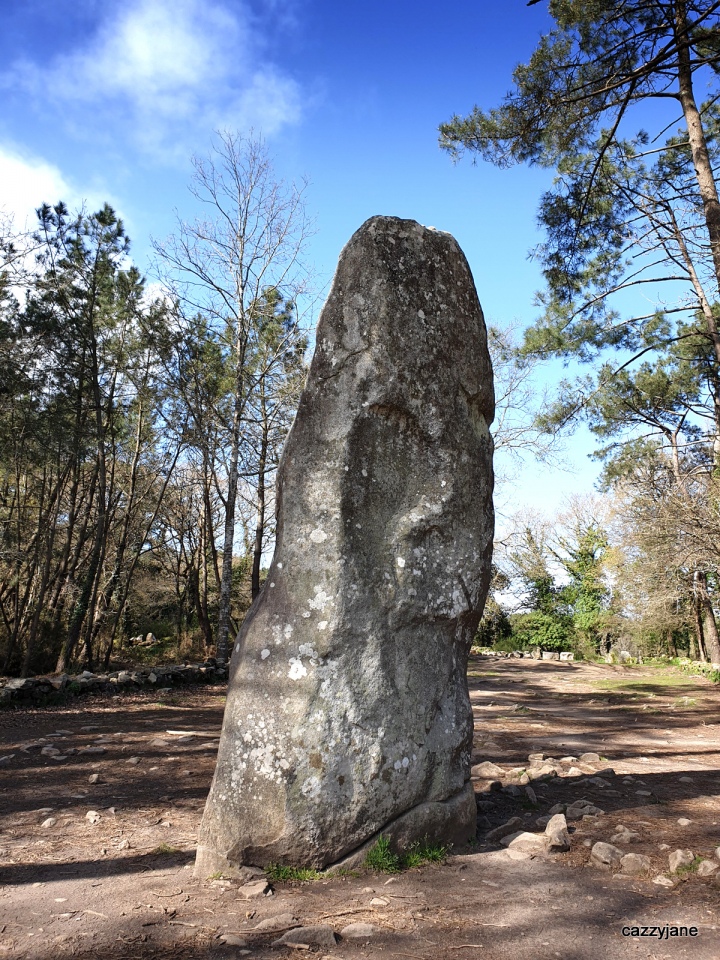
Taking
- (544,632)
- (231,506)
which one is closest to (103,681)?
(231,506)

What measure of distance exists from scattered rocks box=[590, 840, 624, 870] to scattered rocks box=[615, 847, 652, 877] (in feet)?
0.17

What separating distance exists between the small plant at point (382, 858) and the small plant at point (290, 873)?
0.26m

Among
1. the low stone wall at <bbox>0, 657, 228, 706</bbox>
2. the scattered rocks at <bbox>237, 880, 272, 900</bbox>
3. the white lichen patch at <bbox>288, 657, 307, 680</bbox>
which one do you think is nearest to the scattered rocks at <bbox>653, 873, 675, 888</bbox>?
the scattered rocks at <bbox>237, 880, 272, 900</bbox>

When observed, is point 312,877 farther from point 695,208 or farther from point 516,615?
point 516,615

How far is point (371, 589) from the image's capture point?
4340 millimetres

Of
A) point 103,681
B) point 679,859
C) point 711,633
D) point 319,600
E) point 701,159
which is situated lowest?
point 679,859

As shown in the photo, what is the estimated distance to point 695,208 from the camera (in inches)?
496

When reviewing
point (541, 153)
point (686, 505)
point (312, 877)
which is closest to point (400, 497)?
point (312, 877)

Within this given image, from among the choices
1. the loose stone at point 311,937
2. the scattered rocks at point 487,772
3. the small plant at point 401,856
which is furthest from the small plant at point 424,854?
the scattered rocks at point 487,772

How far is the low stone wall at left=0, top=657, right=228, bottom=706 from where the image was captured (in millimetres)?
10859

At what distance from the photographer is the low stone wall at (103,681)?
1086cm

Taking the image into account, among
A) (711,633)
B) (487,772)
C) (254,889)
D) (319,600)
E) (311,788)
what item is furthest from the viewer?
(711,633)

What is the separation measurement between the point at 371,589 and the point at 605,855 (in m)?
1.99

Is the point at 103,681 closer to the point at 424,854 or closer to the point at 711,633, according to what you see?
the point at 424,854
